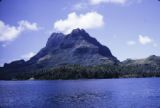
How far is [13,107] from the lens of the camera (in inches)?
3036

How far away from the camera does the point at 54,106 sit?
261 feet

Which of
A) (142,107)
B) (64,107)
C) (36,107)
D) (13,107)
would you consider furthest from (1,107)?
(142,107)

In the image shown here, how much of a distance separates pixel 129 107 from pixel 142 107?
2.99 metres

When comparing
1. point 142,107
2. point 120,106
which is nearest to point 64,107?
point 120,106

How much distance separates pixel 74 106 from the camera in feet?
258

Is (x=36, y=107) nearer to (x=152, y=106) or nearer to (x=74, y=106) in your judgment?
(x=74, y=106)

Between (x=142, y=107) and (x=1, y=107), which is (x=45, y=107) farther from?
(x=142, y=107)

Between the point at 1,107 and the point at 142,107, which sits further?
the point at 1,107

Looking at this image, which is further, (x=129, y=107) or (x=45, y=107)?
(x=45, y=107)

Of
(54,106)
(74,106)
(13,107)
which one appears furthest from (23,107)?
(74,106)

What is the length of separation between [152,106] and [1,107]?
36.3 metres

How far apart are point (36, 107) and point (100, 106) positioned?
15.8 meters

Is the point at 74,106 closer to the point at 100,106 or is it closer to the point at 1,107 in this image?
the point at 100,106

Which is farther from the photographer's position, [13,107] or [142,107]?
[13,107]
